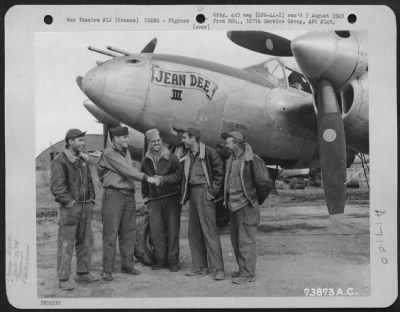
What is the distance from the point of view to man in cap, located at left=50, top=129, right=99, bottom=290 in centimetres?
432

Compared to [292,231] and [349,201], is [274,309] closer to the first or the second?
[292,231]

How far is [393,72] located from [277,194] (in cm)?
141

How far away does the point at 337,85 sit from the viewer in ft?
14.9

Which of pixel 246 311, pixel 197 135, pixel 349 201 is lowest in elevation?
pixel 246 311

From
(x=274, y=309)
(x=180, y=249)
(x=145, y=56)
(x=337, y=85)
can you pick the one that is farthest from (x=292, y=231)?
(x=145, y=56)

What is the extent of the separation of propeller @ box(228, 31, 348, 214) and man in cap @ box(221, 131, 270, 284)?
2.10 ft

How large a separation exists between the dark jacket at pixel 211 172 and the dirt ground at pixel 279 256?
0.28 metres

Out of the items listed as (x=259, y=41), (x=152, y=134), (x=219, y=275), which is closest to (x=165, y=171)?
(x=152, y=134)

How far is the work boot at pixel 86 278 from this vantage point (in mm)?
4422

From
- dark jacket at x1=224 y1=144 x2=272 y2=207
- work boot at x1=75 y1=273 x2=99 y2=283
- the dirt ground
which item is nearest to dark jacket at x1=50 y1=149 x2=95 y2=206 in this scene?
the dirt ground

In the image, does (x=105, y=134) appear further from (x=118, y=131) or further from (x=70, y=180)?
(x=70, y=180)

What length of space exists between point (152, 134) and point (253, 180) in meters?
0.92

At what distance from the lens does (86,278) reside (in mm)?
4426

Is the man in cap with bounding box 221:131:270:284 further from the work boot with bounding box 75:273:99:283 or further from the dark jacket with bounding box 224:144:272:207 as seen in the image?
the work boot with bounding box 75:273:99:283
